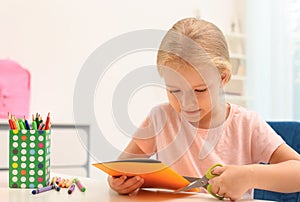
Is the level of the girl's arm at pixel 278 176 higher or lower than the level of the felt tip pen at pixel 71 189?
higher

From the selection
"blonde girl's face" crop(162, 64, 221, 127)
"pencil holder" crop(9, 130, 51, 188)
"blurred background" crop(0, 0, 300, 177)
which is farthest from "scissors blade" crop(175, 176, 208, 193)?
"blurred background" crop(0, 0, 300, 177)

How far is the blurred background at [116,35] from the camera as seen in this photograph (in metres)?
2.91

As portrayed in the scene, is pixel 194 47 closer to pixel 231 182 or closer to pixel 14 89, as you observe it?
pixel 231 182

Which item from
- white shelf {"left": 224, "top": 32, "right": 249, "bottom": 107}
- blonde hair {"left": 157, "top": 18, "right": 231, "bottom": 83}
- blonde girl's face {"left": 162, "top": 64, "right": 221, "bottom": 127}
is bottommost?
white shelf {"left": 224, "top": 32, "right": 249, "bottom": 107}

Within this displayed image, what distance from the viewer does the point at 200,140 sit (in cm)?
125

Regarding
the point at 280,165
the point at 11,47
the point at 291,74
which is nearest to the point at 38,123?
the point at 280,165

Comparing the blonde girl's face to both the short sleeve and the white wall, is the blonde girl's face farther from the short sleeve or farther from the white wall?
the white wall

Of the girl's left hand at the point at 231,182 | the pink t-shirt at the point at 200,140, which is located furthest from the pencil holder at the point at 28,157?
the girl's left hand at the point at 231,182

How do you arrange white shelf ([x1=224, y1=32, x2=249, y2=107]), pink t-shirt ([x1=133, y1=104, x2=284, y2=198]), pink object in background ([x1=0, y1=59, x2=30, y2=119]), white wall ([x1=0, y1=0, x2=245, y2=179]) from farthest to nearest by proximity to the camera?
white shelf ([x1=224, y1=32, x2=249, y2=107]) < white wall ([x1=0, y1=0, x2=245, y2=179]) < pink object in background ([x1=0, y1=59, x2=30, y2=119]) < pink t-shirt ([x1=133, y1=104, x2=284, y2=198])

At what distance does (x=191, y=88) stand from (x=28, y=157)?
0.36 metres

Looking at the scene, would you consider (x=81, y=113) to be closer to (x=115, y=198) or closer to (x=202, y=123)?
(x=115, y=198)

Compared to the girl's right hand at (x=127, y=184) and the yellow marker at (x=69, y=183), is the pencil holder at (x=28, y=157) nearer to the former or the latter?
the yellow marker at (x=69, y=183)

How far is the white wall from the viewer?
2.90m

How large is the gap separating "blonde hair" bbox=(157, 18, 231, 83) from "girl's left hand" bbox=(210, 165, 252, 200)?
0.25 meters
